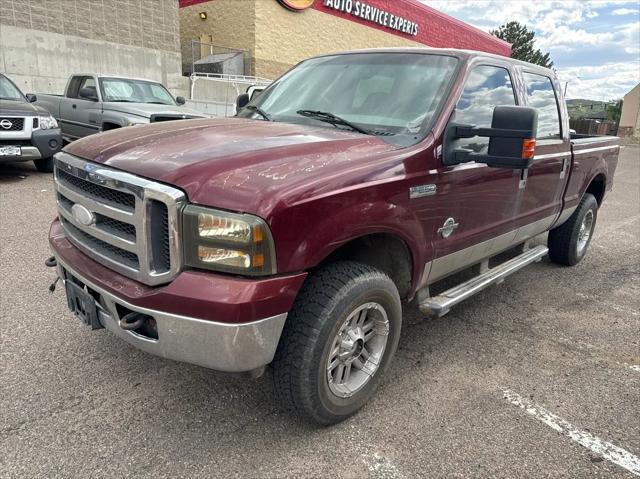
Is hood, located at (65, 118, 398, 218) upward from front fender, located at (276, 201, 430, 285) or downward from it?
upward

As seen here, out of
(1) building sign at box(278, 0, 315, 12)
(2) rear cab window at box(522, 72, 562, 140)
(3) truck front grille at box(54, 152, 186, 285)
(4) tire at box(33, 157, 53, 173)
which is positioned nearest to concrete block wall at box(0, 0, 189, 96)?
(1) building sign at box(278, 0, 315, 12)

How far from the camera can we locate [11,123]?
7590mm

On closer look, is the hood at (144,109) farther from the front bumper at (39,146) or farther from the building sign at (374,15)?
the building sign at (374,15)

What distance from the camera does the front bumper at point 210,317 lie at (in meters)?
2.02

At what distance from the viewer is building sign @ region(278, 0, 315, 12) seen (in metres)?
21.3

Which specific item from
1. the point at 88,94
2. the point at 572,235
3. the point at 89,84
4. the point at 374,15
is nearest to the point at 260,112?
the point at 572,235

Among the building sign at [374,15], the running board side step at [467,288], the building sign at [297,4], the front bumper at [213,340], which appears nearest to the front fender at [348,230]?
the front bumper at [213,340]

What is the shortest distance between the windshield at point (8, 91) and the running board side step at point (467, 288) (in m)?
8.41

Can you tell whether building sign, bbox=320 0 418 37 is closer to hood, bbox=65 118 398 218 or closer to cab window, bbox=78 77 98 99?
cab window, bbox=78 77 98 99

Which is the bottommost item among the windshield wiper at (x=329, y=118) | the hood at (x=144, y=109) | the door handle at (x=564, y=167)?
the door handle at (x=564, y=167)

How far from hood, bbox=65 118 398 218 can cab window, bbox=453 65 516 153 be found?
73 centimetres

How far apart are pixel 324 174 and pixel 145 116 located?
747 centimetres

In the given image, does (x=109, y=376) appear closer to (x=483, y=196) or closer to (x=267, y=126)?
(x=267, y=126)

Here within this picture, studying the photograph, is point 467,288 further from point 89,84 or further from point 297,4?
point 297,4
